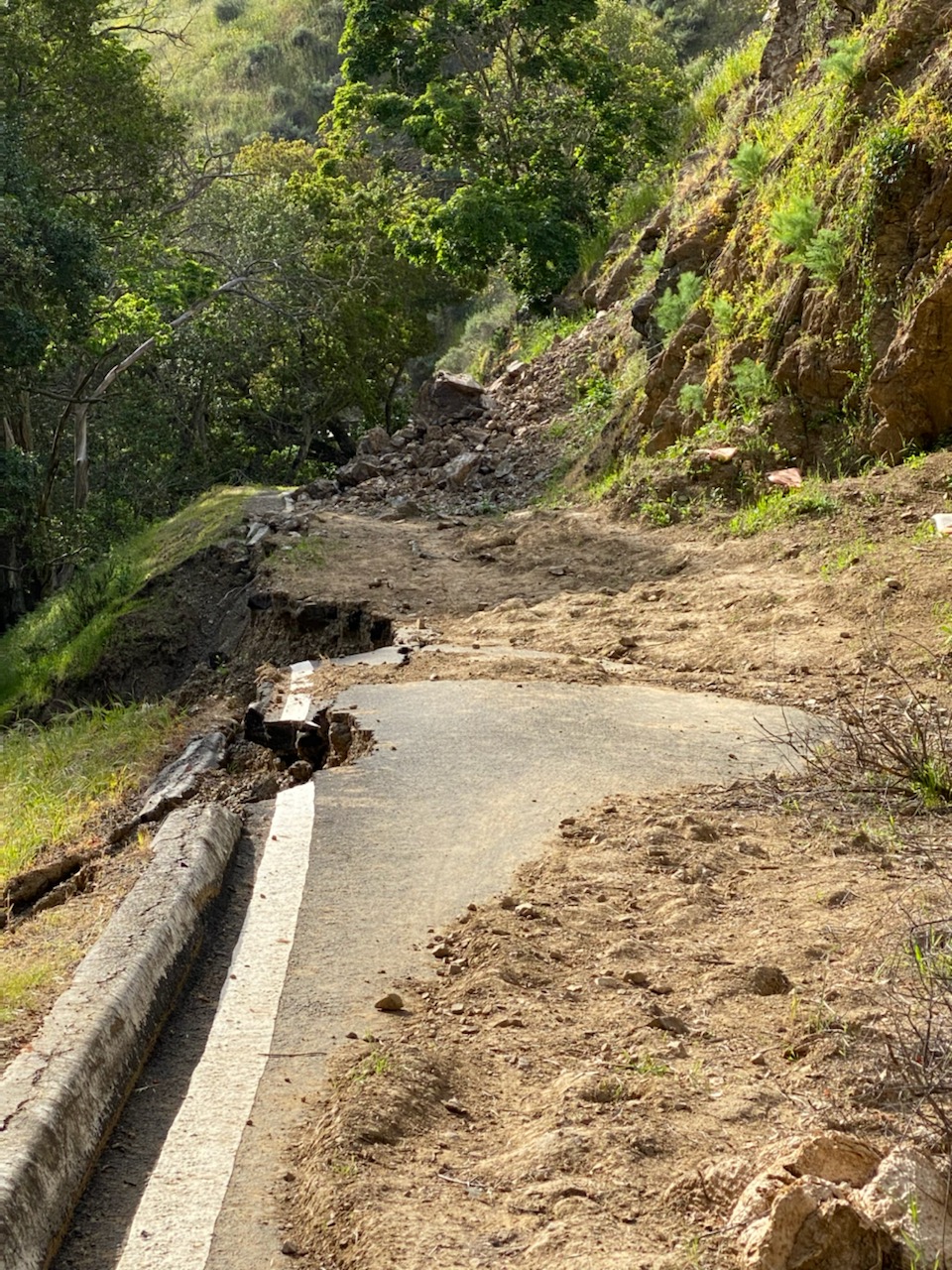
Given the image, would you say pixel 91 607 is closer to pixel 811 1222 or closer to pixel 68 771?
pixel 68 771

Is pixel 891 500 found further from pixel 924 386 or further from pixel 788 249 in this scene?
pixel 788 249

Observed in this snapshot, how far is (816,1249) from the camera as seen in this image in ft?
7.18

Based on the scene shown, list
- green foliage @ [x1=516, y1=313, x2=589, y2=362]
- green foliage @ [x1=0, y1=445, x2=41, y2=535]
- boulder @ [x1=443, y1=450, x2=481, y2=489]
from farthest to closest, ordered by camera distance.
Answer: green foliage @ [x1=516, y1=313, x2=589, y2=362] < green foliage @ [x1=0, y1=445, x2=41, y2=535] < boulder @ [x1=443, y1=450, x2=481, y2=489]

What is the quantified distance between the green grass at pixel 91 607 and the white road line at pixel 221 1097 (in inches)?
352

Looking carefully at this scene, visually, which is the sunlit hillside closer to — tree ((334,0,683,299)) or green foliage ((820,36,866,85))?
tree ((334,0,683,299))

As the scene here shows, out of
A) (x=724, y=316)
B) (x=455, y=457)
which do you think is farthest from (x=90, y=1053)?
(x=455, y=457)

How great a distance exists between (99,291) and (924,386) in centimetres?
1004

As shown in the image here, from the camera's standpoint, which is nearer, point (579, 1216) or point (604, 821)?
point (579, 1216)

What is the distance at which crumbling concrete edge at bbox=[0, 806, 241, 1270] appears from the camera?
2.56 m

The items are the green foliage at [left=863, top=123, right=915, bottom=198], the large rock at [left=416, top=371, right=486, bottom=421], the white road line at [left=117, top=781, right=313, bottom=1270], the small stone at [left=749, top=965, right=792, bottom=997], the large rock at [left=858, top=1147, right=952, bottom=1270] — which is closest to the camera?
the large rock at [left=858, top=1147, right=952, bottom=1270]

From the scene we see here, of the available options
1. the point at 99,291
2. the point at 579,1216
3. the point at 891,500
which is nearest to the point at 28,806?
the point at 891,500

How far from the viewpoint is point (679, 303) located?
12.7 m

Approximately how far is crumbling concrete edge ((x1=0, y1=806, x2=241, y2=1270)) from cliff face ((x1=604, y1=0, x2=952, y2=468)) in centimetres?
662

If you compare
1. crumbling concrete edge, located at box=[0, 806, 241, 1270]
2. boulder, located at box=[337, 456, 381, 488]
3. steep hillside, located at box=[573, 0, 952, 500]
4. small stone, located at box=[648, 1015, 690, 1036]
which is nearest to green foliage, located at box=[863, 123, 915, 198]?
steep hillside, located at box=[573, 0, 952, 500]
